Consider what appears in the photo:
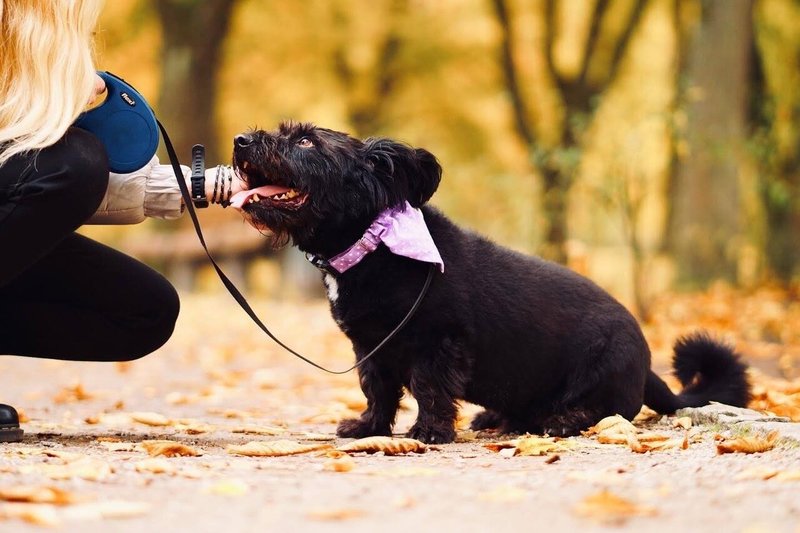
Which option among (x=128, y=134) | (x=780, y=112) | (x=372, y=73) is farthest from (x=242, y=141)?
(x=372, y=73)

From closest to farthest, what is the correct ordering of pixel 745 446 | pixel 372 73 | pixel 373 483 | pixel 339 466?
1. pixel 373 483
2. pixel 339 466
3. pixel 745 446
4. pixel 372 73

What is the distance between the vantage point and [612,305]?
450cm

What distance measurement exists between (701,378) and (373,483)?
247cm

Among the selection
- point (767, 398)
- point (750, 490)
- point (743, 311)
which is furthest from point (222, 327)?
point (750, 490)

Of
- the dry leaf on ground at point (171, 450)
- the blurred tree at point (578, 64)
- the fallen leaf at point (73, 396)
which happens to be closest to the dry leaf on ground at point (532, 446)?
the dry leaf on ground at point (171, 450)

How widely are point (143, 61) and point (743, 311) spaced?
13510 mm

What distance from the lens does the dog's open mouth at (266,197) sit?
4.09m

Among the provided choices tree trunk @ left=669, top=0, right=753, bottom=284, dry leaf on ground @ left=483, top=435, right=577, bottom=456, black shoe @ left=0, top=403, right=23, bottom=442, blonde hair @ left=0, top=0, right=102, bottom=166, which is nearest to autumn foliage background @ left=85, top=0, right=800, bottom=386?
tree trunk @ left=669, top=0, right=753, bottom=284

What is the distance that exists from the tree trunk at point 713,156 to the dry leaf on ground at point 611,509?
9.88 meters

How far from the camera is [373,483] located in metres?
2.91

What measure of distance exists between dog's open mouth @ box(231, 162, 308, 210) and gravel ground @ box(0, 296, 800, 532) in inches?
37.1

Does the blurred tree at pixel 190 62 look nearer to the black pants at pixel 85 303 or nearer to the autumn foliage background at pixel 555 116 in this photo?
the autumn foliage background at pixel 555 116

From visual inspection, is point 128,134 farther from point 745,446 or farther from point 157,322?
point 745,446

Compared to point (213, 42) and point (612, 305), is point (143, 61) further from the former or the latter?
point (612, 305)
